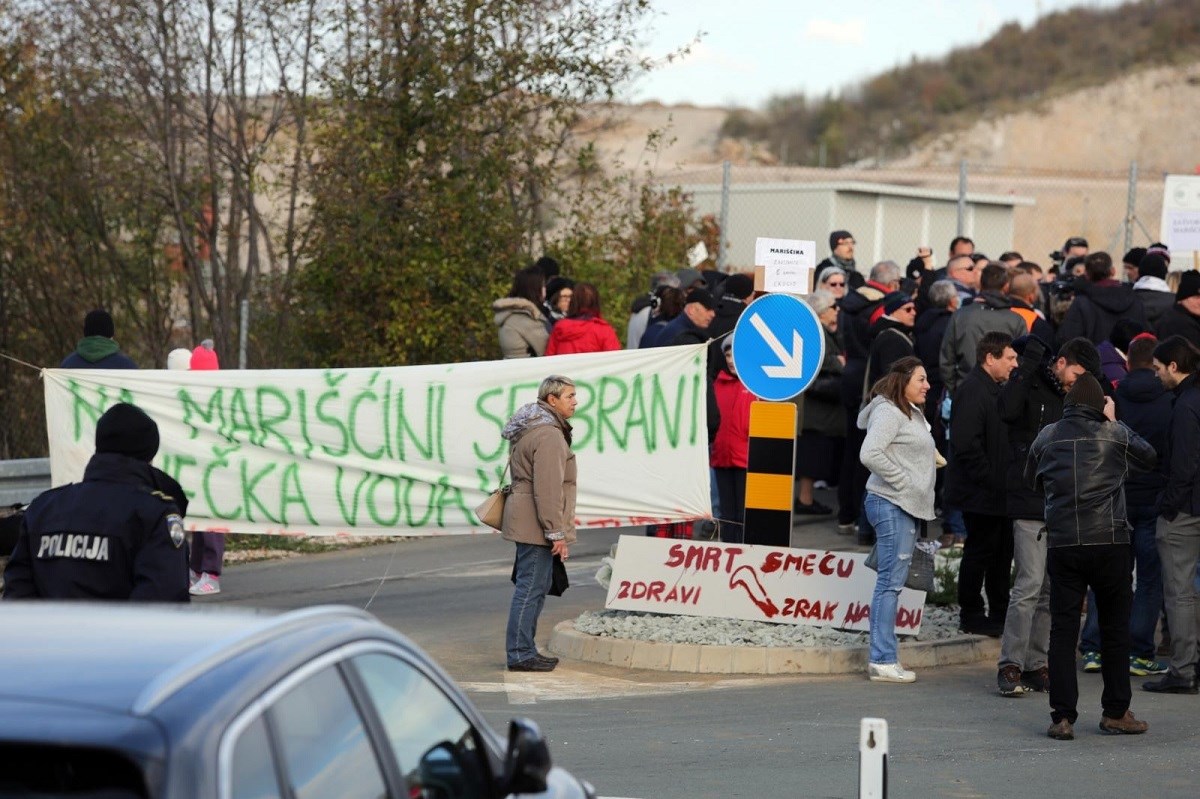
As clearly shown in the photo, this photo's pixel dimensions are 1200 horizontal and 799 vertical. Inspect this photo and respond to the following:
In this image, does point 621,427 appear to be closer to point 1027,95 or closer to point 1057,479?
point 1057,479

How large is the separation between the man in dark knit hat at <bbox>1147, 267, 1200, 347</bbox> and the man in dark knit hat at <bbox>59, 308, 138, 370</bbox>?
319 inches

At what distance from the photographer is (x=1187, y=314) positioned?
13.8m

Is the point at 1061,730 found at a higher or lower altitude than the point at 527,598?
lower

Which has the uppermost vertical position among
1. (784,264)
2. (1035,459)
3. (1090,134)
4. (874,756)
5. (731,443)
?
(1090,134)

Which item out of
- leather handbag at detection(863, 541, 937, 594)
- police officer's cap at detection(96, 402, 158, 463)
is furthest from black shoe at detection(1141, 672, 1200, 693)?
police officer's cap at detection(96, 402, 158, 463)

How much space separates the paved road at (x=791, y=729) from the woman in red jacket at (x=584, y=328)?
228 cm

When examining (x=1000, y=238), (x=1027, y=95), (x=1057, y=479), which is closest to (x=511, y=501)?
(x=1057, y=479)

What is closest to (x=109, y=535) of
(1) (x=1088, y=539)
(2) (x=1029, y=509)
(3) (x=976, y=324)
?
(1) (x=1088, y=539)

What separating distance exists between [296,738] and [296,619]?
46 cm

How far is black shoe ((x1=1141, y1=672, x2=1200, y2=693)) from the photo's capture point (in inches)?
408

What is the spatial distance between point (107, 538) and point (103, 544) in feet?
0.08

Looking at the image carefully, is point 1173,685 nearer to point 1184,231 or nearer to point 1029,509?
point 1029,509

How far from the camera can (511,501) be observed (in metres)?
10.8

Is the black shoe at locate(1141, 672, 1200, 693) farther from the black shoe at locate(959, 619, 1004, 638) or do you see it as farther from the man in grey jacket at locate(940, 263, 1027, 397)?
the man in grey jacket at locate(940, 263, 1027, 397)
